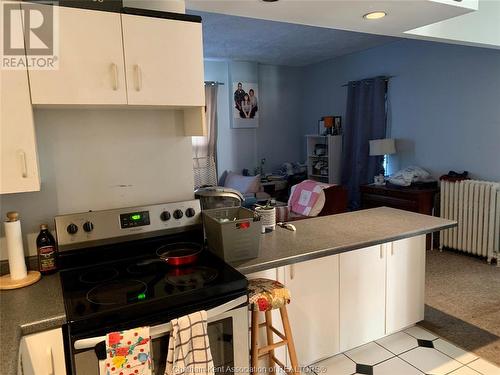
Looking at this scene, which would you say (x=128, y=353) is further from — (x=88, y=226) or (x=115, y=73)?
(x=115, y=73)

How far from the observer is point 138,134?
6.40 feet

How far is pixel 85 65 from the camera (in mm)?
1505

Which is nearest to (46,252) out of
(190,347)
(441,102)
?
(190,347)

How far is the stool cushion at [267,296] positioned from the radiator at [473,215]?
10.2ft

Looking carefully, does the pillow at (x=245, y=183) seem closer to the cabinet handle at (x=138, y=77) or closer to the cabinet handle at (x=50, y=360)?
the cabinet handle at (x=138, y=77)

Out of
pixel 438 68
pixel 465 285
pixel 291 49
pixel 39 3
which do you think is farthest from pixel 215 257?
pixel 291 49

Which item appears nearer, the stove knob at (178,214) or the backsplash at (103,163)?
the backsplash at (103,163)

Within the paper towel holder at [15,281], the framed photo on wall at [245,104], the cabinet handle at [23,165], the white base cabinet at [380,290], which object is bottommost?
the white base cabinet at [380,290]

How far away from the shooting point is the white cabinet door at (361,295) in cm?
216

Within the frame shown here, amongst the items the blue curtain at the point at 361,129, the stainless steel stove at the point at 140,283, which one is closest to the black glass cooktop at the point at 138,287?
the stainless steel stove at the point at 140,283

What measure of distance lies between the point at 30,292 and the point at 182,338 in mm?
668

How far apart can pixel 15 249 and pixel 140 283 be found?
1.81ft

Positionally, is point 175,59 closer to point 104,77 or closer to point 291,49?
point 104,77

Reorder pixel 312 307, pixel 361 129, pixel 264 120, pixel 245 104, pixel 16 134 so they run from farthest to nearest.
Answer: pixel 264 120
pixel 245 104
pixel 361 129
pixel 312 307
pixel 16 134
